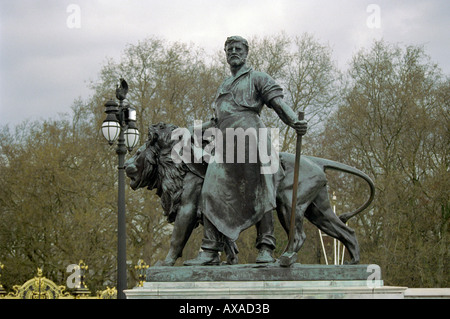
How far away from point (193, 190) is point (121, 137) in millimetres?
4369

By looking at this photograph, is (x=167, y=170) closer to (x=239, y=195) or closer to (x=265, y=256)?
(x=239, y=195)

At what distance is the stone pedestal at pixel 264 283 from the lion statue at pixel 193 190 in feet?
1.57

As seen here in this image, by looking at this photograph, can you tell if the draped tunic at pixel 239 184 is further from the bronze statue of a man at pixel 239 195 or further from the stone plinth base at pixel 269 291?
the stone plinth base at pixel 269 291

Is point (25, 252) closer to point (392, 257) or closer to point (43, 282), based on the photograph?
point (43, 282)

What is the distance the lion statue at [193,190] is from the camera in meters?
8.43

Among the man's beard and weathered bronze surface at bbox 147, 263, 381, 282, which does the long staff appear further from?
the man's beard

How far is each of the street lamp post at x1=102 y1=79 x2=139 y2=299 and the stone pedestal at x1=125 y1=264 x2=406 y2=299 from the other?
431 cm

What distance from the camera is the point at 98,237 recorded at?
88.7 feet

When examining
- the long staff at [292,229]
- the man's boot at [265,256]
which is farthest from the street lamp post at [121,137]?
the long staff at [292,229]

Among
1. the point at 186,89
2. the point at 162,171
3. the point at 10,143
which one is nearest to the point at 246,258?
the point at 186,89

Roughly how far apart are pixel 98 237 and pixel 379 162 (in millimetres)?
11180

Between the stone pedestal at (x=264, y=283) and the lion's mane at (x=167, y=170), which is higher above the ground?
the lion's mane at (x=167, y=170)

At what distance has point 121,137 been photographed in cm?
1256

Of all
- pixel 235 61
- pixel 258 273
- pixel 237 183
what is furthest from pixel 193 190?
pixel 235 61
